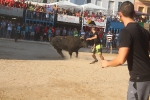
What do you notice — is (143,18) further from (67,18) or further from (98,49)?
(98,49)

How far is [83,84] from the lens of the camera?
1030 centimetres

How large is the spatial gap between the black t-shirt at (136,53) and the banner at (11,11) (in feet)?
95.2

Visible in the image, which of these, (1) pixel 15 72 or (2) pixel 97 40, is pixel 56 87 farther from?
(2) pixel 97 40

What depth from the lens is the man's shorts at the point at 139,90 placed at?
445 centimetres

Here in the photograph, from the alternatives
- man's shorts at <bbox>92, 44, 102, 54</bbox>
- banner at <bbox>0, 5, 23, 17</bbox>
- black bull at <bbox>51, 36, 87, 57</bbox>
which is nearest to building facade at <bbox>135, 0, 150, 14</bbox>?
banner at <bbox>0, 5, 23, 17</bbox>

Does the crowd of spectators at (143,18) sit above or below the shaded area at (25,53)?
above

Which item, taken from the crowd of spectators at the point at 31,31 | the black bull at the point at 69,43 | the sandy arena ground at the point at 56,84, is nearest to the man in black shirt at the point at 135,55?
the sandy arena ground at the point at 56,84

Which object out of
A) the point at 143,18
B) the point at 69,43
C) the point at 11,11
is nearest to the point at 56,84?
the point at 69,43

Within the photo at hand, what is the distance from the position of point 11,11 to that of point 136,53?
29.3m

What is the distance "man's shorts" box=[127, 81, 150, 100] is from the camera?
4.45 metres

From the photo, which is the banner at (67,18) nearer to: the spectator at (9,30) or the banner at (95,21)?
the banner at (95,21)

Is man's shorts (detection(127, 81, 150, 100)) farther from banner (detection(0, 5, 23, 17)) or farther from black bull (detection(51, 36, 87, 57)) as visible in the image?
banner (detection(0, 5, 23, 17))

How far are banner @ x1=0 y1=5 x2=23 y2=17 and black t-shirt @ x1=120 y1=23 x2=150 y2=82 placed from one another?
29028mm

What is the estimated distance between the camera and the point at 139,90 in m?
4.46
